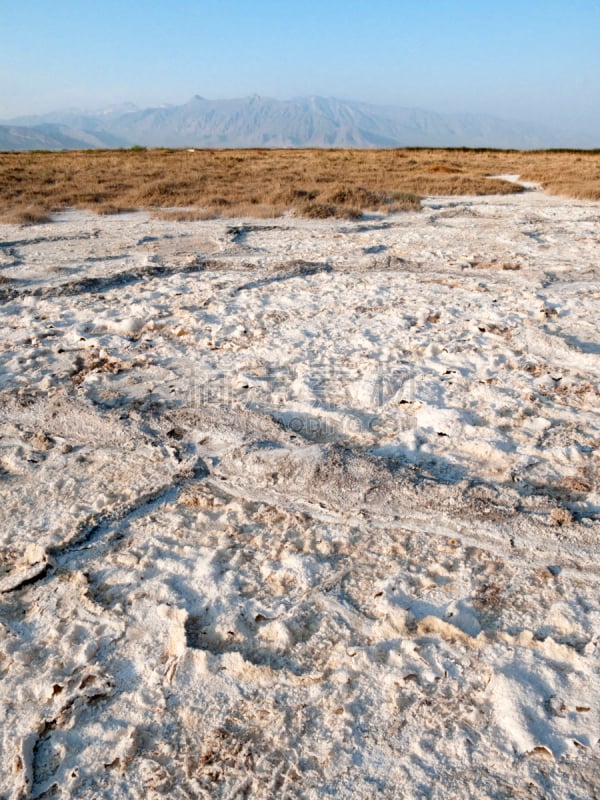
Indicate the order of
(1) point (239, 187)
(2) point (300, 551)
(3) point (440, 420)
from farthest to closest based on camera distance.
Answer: (1) point (239, 187) → (3) point (440, 420) → (2) point (300, 551)

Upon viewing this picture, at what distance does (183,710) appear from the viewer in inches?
73.9

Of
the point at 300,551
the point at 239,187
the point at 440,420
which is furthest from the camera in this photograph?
the point at 239,187

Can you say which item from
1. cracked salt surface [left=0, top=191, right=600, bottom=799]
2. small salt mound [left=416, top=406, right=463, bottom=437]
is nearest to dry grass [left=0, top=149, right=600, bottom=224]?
cracked salt surface [left=0, top=191, right=600, bottom=799]

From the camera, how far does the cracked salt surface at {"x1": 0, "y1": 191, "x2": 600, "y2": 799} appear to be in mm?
1753

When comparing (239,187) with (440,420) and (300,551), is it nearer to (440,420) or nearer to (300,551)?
(440,420)

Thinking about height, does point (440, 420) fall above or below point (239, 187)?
above

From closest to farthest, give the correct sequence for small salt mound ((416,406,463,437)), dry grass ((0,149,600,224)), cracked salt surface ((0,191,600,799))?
cracked salt surface ((0,191,600,799))
small salt mound ((416,406,463,437))
dry grass ((0,149,600,224))

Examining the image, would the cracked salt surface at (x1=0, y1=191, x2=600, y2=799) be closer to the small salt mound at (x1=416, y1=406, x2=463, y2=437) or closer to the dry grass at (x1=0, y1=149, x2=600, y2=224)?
the small salt mound at (x1=416, y1=406, x2=463, y2=437)

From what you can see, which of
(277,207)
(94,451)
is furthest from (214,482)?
(277,207)

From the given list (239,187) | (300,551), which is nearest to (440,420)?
(300,551)

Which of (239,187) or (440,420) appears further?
(239,187)

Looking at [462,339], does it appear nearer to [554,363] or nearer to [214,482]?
[554,363]

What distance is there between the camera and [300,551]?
2568 millimetres

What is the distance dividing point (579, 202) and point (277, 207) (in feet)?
21.1
